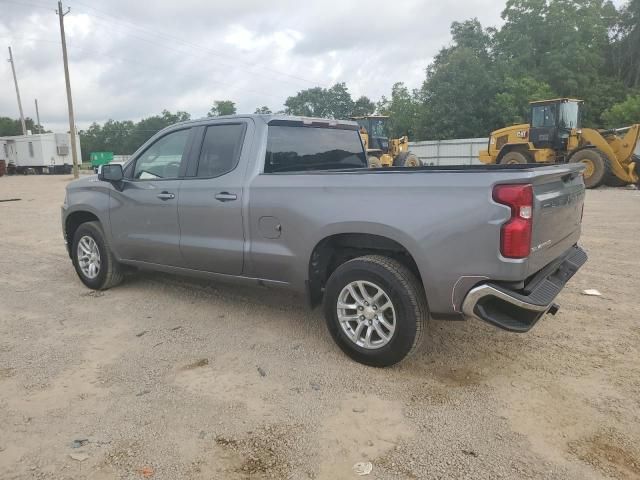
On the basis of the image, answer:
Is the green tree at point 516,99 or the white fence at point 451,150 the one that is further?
the green tree at point 516,99

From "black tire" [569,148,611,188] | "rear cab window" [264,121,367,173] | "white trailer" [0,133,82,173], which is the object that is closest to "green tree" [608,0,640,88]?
"black tire" [569,148,611,188]

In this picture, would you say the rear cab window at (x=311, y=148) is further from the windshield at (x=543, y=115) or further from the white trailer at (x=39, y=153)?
the white trailer at (x=39, y=153)

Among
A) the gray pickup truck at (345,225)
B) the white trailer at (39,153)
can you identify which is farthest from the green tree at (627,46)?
the gray pickup truck at (345,225)

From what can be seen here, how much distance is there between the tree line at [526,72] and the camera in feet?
121

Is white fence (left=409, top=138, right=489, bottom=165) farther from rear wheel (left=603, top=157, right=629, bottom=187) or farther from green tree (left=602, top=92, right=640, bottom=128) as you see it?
Answer: rear wheel (left=603, top=157, right=629, bottom=187)

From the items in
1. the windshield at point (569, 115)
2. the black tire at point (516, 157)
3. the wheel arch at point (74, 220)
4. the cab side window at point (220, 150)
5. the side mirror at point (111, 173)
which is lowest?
the wheel arch at point (74, 220)

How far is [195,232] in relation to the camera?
4.53 meters

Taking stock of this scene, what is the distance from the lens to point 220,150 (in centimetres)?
448

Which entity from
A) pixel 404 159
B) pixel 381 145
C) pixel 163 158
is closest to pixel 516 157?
pixel 404 159

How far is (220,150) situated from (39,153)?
40.9m

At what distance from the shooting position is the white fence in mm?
30139

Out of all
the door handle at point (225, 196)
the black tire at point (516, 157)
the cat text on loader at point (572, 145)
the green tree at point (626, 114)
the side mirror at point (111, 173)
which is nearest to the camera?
the door handle at point (225, 196)

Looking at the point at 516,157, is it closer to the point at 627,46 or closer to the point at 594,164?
the point at 594,164

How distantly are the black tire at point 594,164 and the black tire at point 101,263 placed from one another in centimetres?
1503
